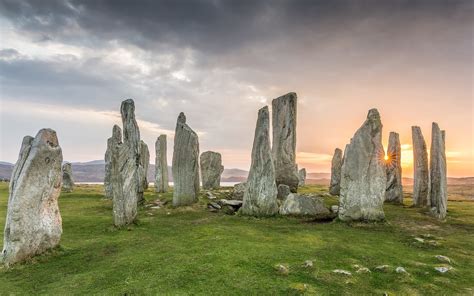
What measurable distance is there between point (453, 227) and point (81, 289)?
19972 millimetres

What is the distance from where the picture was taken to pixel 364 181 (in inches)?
795

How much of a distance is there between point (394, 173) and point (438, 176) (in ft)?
21.4

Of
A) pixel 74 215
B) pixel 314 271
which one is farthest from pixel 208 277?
pixel 74 215

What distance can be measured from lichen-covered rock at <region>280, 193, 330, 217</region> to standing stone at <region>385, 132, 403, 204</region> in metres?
9.77

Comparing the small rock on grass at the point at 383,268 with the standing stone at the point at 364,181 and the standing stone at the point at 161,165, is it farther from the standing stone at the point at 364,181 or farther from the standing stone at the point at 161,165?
the standing stone at the point at 161,165

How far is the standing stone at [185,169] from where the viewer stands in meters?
25.9

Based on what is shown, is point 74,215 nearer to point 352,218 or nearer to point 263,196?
point 263,196

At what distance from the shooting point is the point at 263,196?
22078mm

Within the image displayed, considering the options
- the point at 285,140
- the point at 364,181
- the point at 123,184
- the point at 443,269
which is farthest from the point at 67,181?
the point at 443,269

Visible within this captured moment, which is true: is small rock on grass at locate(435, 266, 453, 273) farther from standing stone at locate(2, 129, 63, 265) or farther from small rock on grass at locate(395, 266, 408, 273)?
standing stone at locate(2, 129, 63, 265)

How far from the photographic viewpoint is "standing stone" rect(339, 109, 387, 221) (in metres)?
20.2

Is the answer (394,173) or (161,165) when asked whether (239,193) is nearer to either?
(161,165)

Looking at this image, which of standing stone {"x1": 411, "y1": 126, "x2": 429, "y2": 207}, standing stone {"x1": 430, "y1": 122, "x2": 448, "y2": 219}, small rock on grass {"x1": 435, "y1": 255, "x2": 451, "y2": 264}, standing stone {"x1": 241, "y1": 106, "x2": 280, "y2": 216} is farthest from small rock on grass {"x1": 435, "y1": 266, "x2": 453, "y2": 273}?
standing stone {"x1": 411, "y1": 126, "x2": 429, "y2": 207}

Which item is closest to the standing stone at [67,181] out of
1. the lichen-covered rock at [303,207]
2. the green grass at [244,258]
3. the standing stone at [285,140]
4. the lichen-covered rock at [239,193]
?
the green grass at [244,258]
